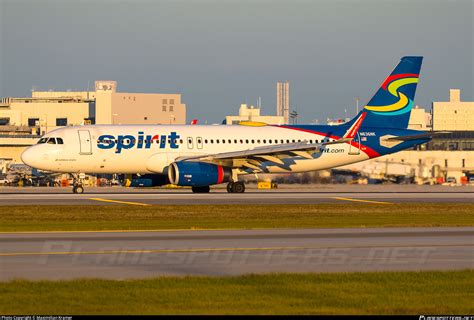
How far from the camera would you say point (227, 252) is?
29.0m

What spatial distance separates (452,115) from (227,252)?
146740 millimetres

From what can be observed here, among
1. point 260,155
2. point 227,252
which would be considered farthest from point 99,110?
point 227,252

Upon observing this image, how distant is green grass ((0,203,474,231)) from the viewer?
4025 cm

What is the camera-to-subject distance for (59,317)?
17.0 metres

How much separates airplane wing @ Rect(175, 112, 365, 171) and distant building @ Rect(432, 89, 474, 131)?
10368 centimetres

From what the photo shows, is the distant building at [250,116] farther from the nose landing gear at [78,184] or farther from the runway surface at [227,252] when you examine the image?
the runway surface at [227,252]

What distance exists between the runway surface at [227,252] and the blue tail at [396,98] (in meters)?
36.3

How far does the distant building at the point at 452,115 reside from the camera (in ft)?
554

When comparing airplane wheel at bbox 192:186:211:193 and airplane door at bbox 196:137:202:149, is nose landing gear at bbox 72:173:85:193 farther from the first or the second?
airplane door at bbox 196:137:202:149

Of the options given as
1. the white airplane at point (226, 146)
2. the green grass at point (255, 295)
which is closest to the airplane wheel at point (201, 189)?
the white airplane at point (226, 146)

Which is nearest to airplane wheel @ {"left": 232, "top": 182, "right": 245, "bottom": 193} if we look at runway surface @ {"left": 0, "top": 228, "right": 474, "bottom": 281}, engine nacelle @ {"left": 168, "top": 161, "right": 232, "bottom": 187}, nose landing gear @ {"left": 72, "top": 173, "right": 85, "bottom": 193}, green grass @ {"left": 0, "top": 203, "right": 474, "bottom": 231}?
engine nacelle @ {"left": 168, "top": 161, "right": 232, "bottom": 187}

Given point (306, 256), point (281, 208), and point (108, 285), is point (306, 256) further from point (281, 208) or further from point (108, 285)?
point (281, 208)

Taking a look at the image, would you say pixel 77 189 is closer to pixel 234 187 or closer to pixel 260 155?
pixel 234 187

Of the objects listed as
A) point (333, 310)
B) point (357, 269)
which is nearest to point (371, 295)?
point (333, 310)
